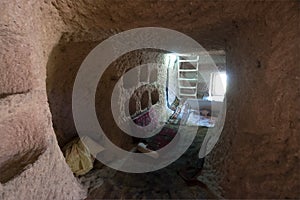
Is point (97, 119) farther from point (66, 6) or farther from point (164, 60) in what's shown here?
point (164, 60)

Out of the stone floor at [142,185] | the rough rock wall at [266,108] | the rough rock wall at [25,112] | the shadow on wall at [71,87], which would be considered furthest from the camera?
the shadow on wall at [71,87]

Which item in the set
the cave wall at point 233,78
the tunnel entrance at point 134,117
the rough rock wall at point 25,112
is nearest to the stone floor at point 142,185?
the tunnel entrance at point 134,117

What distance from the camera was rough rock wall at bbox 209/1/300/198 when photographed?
2.39 feet

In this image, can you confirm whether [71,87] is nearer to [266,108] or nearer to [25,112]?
[25,112]

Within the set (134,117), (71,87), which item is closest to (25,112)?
(71,87)

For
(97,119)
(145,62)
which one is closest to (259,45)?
(97,119)

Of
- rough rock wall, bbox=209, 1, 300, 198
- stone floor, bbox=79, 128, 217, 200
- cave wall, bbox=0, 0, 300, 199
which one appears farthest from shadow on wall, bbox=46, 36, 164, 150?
rough rock wall, bbox=209, 1, 300, 198

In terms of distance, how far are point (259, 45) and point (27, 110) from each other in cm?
91

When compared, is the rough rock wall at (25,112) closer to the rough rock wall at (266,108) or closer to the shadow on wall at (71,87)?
the shadow on wall at (71,87)

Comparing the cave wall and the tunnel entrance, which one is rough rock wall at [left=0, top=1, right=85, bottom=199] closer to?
the cave wall

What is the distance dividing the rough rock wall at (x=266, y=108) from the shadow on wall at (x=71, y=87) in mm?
926

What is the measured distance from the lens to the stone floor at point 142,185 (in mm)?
1102

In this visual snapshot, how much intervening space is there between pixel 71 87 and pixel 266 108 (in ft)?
4.00

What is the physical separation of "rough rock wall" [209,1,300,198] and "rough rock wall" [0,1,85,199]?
0.82 metres
